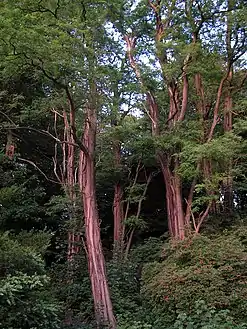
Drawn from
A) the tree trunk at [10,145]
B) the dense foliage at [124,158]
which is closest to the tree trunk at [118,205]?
the dense foliage at [124,158]

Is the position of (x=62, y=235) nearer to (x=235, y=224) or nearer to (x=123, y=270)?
(x=123, y=270)

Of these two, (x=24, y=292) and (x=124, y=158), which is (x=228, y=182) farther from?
(x=24, y=292)

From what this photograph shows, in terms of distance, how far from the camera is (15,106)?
941 centimetres

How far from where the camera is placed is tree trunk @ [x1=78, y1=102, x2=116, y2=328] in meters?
7.07

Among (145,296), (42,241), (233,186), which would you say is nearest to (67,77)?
(42,241)

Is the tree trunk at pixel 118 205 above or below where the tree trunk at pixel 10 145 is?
below

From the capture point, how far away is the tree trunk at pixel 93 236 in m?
7.07

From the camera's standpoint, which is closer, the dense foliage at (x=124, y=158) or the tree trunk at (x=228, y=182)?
the dense foliage at (x=124, y=158)

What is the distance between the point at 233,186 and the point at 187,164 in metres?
2.10

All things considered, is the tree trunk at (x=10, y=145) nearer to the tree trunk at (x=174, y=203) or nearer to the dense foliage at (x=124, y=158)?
the dense foliage at (x=124, y=158)

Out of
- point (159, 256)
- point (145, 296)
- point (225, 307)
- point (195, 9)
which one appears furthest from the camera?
point (195, 9)

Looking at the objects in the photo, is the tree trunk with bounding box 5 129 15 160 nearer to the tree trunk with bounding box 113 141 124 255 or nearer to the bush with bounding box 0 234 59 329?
the tree trunk with bounding box 113 141 124 255

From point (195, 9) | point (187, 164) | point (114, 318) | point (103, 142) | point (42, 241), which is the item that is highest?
point (195, 9)


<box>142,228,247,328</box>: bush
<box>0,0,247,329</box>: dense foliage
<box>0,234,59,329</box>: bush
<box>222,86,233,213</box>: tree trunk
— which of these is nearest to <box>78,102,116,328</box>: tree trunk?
<box>0,0,247,329</box>: dense foliage
